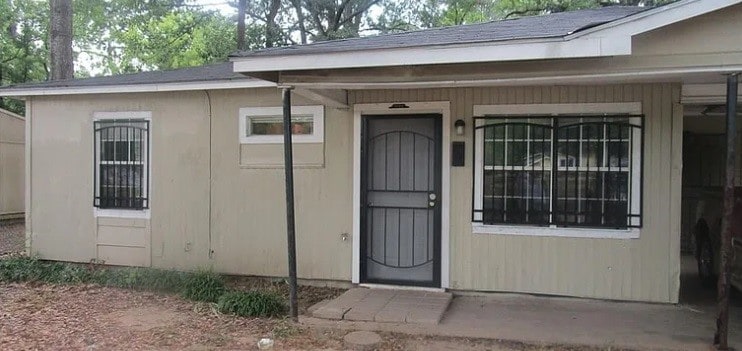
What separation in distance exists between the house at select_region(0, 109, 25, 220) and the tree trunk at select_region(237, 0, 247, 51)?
578cm

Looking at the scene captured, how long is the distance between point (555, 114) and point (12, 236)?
1050cm

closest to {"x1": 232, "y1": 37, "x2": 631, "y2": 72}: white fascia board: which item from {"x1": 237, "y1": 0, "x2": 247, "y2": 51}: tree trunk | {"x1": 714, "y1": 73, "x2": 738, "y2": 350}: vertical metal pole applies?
{"x1": 714, "y1": 73, "x2": 738, "y2": 350}: vertical metal pole

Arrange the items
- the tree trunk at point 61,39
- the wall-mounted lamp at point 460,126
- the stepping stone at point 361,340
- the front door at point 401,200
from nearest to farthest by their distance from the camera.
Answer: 1. the stepping stone at point 361,340
2. the wall-mounted lamp at point 460,126
3. the front door at point 401,200
4. the tree trunk at point 61,39

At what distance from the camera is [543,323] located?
498 centimetres

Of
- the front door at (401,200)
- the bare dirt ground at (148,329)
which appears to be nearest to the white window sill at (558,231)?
the front door at (401,200)

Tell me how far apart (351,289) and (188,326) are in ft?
6.05

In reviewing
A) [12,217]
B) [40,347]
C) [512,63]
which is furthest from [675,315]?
[12,217]

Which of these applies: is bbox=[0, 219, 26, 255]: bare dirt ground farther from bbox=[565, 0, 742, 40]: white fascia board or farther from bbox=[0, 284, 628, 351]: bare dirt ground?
bbox=[565, 0, 742, 40]: white fascia board

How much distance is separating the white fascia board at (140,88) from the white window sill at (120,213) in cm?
156

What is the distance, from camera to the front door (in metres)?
6.12

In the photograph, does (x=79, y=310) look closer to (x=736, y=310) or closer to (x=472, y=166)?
(x=472, y=166)

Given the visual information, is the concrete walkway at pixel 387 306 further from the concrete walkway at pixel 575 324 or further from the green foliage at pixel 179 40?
the green foliage at pixel 179 40

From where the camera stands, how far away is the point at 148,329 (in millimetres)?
5043

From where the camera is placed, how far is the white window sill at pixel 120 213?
7277 millimetres
